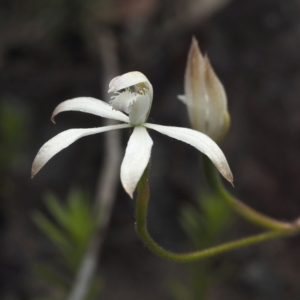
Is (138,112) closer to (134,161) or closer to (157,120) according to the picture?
(134,161)

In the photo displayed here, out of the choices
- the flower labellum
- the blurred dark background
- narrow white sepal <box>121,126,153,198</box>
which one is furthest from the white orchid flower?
the blurred dark background

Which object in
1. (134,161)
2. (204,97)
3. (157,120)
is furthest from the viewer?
(157,120)

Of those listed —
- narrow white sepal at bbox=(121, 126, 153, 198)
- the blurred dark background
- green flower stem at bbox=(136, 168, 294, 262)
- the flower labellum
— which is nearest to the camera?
narrow white sepal at bbox=(121, 126, 153, 198)

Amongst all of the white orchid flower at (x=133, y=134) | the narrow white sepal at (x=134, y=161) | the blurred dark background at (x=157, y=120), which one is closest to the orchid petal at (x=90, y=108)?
the white orchid flower at (x=133, y=134)

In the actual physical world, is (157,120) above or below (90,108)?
below

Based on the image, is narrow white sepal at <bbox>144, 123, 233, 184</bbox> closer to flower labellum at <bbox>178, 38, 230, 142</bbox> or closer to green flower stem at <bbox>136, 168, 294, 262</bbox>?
green flower stem at <bbox>136, 168, 294, 262</bbox>

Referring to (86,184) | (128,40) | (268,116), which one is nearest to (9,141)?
(86,184)

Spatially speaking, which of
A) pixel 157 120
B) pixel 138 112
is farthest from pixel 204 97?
pixel 157 120
